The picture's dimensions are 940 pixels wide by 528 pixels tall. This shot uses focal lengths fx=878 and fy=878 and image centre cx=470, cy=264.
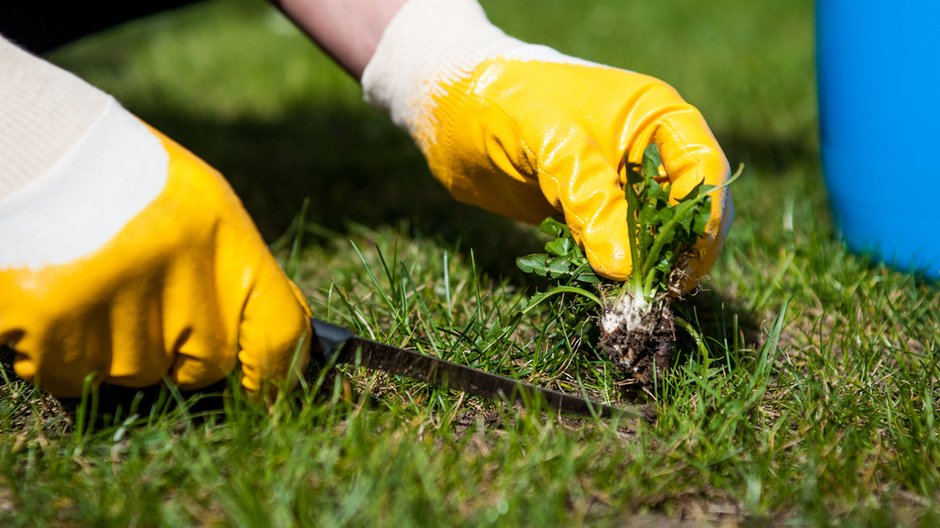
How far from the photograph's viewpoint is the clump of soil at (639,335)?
1470 mm

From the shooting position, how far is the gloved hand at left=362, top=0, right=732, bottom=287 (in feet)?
5.02

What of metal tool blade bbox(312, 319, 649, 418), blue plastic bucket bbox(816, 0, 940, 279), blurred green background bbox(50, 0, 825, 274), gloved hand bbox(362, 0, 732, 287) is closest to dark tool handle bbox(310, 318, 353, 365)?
metal tool blade bbox(312, 319, 649, 418)

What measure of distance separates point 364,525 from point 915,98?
58.5 inches

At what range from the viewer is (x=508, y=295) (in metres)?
1.92

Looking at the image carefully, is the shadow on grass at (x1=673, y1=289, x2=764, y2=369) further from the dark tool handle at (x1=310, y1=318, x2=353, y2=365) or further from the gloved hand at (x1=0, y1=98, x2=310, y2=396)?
the gloved hand at (x1=0, y1=98, x2=310, y2=396)

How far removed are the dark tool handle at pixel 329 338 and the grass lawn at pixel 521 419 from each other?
5 cm

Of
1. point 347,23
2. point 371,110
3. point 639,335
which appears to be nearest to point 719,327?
point 639,335

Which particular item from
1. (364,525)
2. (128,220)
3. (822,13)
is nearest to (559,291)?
(364,525)

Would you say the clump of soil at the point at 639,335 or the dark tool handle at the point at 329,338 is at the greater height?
the clump of soil at the point at 639,335

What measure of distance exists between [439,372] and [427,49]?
703mm

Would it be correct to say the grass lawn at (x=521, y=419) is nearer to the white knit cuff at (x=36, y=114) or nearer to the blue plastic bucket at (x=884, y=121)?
the blue plastic bucket at (x=884, y=121)

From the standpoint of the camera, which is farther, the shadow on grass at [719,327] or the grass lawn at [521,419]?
the shadow on grass at [719,327]

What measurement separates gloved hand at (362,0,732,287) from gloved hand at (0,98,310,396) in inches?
20.6

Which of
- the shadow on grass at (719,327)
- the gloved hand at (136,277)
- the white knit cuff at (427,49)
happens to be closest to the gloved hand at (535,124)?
the white knit cuff at (427,49)
